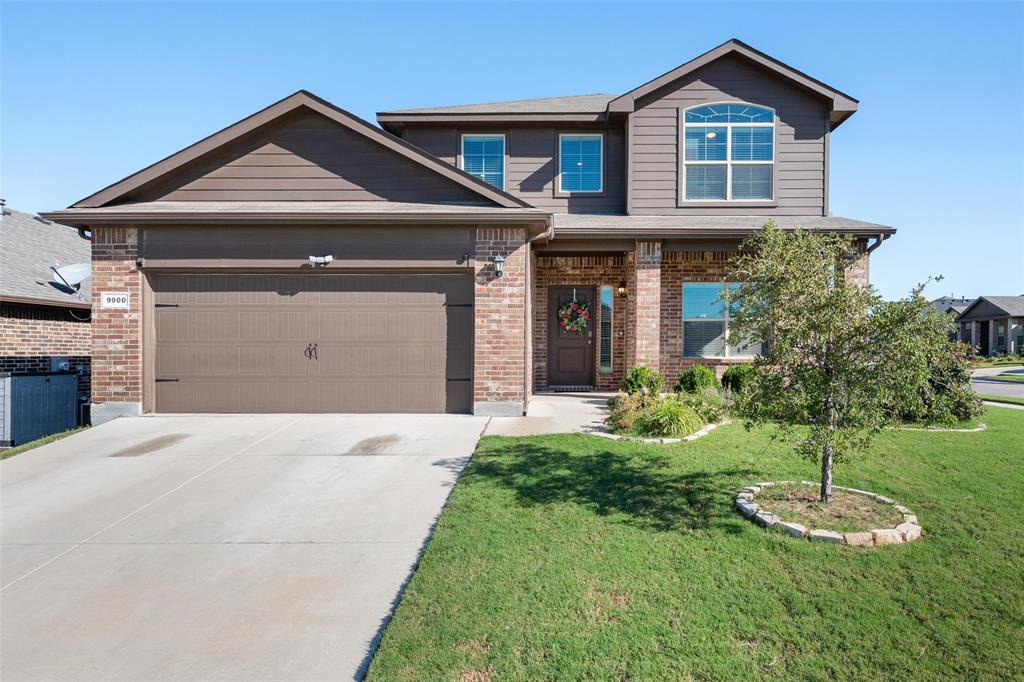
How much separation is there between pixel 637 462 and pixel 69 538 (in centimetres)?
528

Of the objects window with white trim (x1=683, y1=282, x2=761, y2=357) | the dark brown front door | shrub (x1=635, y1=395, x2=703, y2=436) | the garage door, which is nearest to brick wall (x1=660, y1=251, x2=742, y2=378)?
window with white trim (x1=683, y1=282, x2=761, y2=357)

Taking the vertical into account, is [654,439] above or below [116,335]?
below

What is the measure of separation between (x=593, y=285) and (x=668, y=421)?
17.5 feet

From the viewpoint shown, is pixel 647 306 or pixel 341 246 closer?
pixel 341 246

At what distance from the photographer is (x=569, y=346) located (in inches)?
472

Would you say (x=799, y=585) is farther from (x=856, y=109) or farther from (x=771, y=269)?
(x=856, y=109)

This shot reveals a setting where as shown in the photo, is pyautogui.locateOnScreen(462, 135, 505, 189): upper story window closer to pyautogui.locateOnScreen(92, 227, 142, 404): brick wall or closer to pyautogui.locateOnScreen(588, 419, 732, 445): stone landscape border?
pyautogui.locateOnScreen(92, 227, 142, 404): brick wall

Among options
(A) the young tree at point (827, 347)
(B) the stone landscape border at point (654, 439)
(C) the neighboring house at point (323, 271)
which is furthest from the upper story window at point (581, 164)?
(A) the young tree at point (827, 347)

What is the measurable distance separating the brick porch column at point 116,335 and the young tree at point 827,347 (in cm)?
894

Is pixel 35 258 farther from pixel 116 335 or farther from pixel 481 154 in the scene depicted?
pixel 481 154

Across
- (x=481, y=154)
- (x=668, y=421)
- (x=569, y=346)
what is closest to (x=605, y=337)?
(x=569, y=346)

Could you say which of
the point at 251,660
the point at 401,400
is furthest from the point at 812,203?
the point at 251,660

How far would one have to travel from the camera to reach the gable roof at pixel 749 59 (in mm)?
10977

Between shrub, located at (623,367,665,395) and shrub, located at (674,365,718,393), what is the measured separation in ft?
1.67
